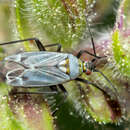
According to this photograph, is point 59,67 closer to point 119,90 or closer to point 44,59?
point 44,59

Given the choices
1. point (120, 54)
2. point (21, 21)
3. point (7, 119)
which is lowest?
point (7, 119)

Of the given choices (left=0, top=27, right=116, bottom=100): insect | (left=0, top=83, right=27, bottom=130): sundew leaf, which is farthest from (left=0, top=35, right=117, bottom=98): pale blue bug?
(left=0, top=83, right=27, bottom=130): sundew leaf

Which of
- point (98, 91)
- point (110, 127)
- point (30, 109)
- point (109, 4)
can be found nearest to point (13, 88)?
point (30, 109)

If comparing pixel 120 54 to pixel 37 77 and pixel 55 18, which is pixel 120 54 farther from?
pixel 37 77

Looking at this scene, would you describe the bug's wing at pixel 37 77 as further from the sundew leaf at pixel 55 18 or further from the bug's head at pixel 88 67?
the sundew leaf at pixel 55 18

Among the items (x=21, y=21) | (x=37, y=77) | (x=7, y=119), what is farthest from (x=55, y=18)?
(x=7, y=119)

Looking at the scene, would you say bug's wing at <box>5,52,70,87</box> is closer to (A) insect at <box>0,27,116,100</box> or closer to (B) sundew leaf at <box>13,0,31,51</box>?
(A) insect at <box>0,27,116,100</box>

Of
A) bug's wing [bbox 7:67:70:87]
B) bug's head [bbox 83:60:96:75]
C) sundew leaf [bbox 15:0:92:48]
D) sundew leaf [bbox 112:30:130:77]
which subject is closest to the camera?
sundew leaf [bbox 112:30:130:77]
